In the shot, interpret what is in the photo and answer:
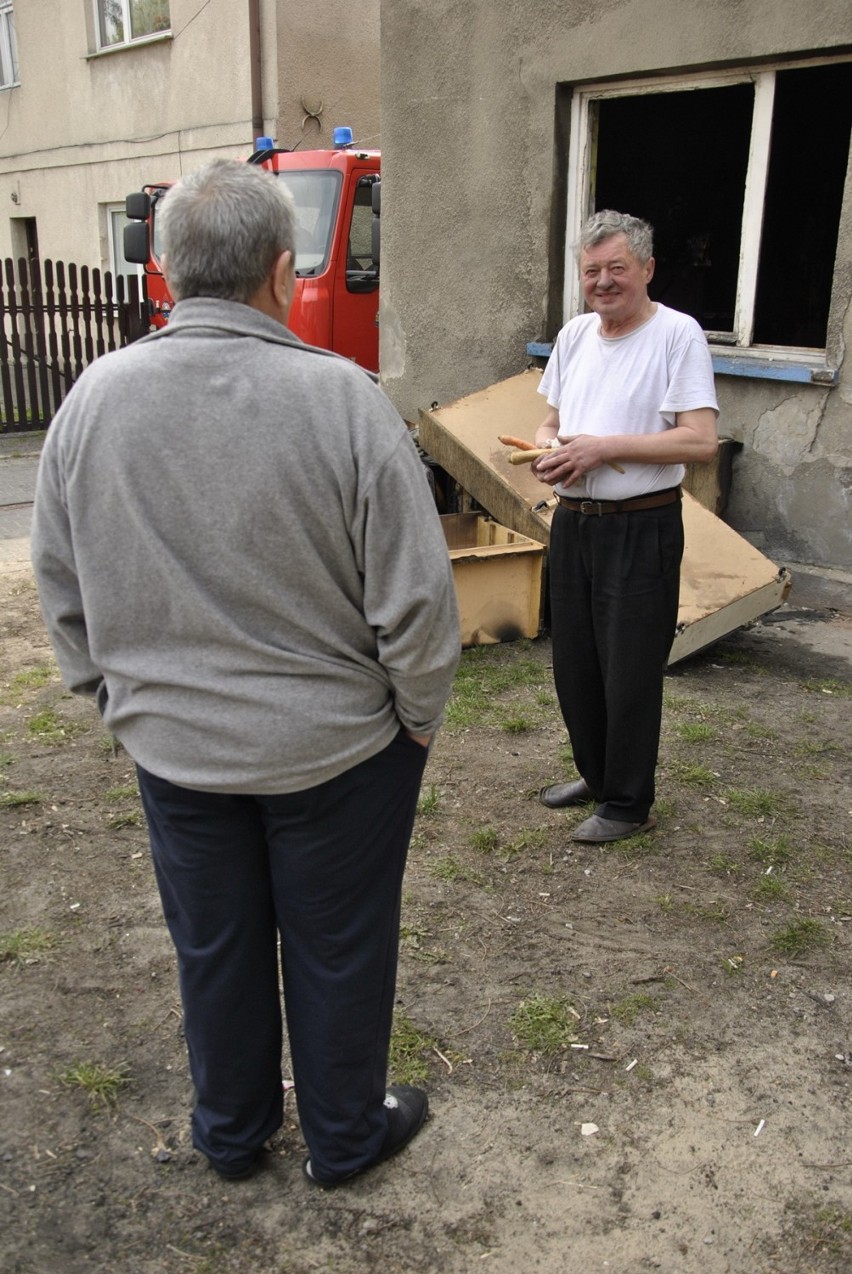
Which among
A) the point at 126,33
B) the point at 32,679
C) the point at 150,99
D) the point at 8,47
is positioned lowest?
the point at 32,679

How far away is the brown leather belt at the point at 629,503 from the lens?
10.8 feet

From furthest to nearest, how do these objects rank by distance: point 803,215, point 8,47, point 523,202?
1. point 8,47
2. point 803,215
3. point 523,202

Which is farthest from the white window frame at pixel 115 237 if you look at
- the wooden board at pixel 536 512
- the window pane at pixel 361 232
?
the wooden board at pixel 536 512

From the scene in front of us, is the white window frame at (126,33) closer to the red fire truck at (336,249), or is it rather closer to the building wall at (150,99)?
the building wall at (150,99)

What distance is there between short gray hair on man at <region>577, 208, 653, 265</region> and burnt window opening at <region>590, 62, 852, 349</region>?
587cm

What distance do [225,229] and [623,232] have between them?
177 cm

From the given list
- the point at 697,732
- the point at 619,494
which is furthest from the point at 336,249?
the point at 619,494

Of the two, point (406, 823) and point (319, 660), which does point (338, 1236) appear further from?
point (319, 660)

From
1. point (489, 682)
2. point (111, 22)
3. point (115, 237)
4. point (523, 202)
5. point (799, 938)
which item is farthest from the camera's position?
point (115, 237)

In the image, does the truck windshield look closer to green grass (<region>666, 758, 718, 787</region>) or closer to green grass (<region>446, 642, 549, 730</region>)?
green grass (<region>446, 642, 549, 730</region>)

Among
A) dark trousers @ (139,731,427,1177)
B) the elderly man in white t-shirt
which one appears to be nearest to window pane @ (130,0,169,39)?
the elderly man in white t-shirt

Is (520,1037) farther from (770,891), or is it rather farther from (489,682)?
(489,682)

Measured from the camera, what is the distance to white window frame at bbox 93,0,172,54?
13043mm

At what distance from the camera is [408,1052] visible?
2.61m
